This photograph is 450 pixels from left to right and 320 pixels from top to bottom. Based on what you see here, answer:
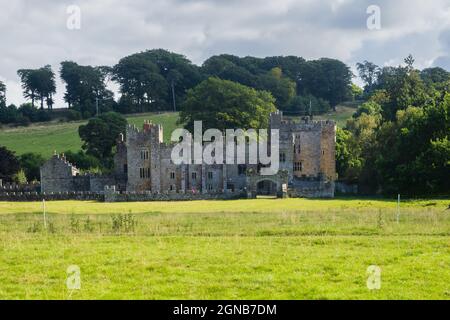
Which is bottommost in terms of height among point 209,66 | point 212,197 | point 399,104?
point 212,197

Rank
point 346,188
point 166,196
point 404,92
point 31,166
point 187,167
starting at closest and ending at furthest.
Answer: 1. point 166,196
2. point 346,188
3. point 187,167
4. point 404,92
5. point 31,166

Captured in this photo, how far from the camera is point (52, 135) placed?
307 feet

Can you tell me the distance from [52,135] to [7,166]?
26092mm

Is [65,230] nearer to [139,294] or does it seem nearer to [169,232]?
[169,232]

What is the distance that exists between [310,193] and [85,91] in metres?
73.2

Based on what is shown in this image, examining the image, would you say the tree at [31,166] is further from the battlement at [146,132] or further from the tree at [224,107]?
the tree at [224,107]

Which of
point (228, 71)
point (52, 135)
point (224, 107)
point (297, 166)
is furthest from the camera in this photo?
point (228, 71)

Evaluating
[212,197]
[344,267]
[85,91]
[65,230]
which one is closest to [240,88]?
[212,197]

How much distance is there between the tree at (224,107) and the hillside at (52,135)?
1351 centimetres

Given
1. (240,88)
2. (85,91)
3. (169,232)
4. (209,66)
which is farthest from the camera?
(209,66)

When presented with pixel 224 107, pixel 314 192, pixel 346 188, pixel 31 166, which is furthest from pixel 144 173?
pixel 31 166

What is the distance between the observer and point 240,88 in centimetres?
7544

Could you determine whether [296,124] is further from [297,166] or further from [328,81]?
[328,81]

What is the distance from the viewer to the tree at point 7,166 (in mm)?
67625
